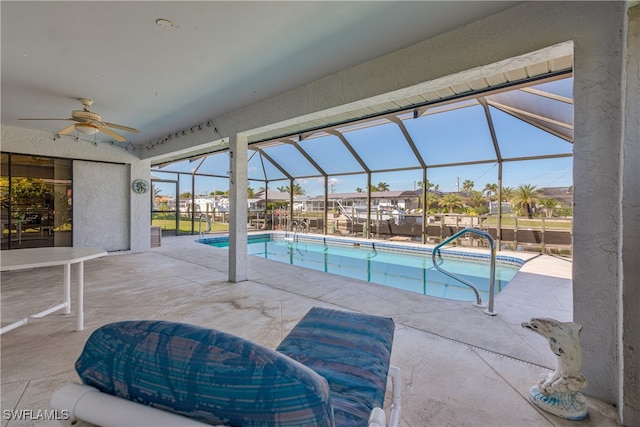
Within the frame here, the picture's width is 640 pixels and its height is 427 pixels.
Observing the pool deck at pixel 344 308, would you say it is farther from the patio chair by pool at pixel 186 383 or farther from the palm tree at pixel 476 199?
the palm tree at pixel 476 199

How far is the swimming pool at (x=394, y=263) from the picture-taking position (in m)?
5.69

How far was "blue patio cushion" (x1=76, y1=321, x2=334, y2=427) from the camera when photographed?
24.4 inches

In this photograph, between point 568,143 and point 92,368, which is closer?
point 92,368

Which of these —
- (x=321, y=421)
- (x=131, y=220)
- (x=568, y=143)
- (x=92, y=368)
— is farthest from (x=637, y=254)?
(x=131, y=220)

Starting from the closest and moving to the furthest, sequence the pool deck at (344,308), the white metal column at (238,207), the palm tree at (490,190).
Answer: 1. the pool deck at (344,308)
2. the white metal column at (238,207)
3. the palm tree at (490,190)

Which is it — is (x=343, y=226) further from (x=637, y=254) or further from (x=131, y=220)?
(x=637, y=254)

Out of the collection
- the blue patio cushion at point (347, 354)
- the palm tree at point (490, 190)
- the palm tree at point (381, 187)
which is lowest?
the blue patio cushion at point (347, 354)

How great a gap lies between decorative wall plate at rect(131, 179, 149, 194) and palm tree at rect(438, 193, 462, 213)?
26.6 feet

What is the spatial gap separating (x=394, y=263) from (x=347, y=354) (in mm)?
6291

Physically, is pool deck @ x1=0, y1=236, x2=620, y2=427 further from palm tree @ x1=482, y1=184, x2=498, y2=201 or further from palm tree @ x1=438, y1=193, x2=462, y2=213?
palm tree @ x1=438, y1=193, x2=462, y2=213

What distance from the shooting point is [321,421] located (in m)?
0.65

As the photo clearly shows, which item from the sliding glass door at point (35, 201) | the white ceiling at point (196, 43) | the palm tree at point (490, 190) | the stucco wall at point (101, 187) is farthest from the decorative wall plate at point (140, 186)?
the palm tree at point (490, 190)

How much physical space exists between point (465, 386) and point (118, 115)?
19.7 ft

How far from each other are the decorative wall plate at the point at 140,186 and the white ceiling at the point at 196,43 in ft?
10.6
